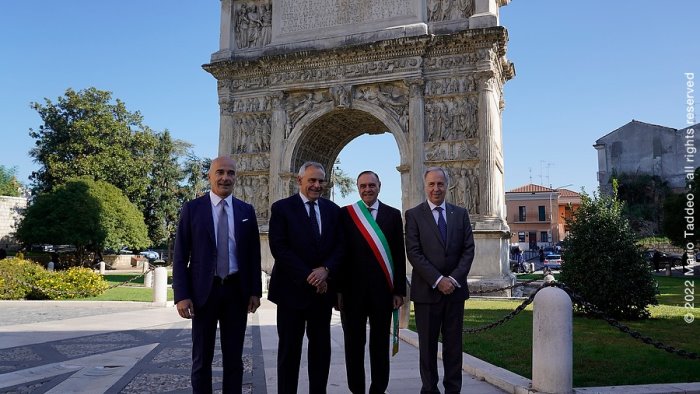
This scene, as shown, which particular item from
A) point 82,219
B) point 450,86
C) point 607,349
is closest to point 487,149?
point 450,86

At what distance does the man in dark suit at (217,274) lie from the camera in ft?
14.2

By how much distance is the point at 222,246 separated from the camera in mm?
4465

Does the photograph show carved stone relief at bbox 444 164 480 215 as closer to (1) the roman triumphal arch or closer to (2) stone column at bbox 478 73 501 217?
(1) the roman triumphal arch

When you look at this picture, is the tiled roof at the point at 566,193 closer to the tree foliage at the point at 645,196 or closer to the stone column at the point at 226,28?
the tree foliage at the point at 645,196

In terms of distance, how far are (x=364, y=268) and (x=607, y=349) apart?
4030 millimetres

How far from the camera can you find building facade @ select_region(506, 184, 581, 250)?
2323 inches

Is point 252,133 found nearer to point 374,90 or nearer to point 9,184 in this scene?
point 374,90

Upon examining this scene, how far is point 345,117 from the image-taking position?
20094 millimetres

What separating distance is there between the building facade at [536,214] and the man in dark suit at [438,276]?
184ft

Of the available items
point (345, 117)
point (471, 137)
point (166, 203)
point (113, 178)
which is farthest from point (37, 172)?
point (471, 137)

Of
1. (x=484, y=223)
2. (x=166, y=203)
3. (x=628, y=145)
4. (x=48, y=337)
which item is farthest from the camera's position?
(x=628, y=145)

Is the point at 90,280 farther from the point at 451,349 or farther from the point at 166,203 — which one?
the point at 166,203

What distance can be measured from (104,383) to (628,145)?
165ft

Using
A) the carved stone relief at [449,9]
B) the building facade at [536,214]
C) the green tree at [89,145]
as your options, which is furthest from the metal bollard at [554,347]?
the building facade at [536,214]
